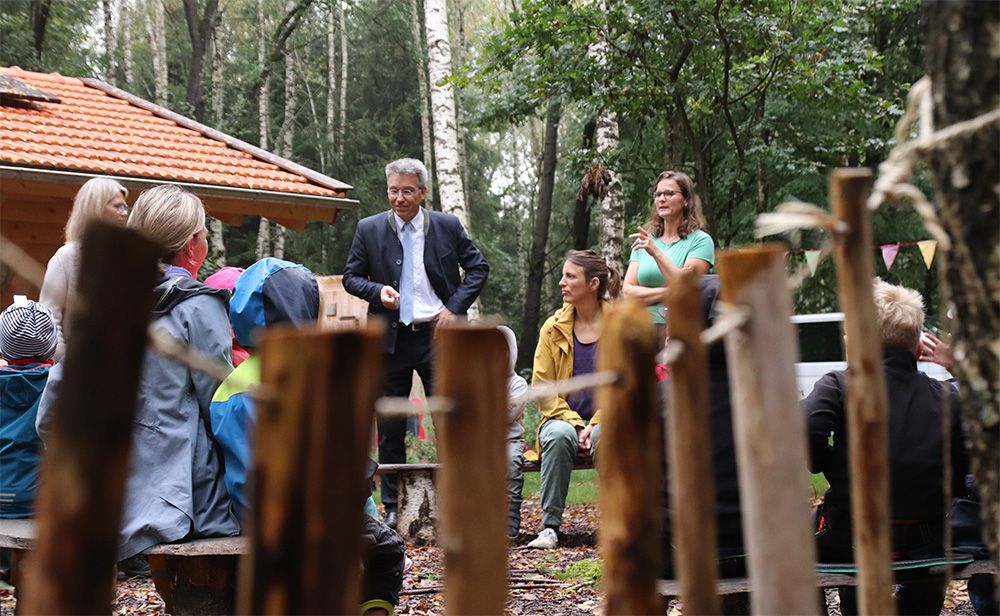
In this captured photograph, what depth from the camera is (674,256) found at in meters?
6.03

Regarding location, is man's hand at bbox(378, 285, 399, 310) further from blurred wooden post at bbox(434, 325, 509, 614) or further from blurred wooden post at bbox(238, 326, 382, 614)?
blurred wooden post at bbox(238, 326, 382, 614)

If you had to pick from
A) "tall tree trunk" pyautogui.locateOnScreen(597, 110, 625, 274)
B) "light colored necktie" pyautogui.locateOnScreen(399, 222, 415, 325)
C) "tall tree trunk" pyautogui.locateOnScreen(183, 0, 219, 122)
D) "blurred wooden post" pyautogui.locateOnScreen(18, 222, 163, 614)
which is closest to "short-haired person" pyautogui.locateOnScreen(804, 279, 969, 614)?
"blurred wooden post" pyautogui.locateOnScreen(18, 222, 163, 614)

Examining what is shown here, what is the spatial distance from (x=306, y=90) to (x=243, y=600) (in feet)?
90.7

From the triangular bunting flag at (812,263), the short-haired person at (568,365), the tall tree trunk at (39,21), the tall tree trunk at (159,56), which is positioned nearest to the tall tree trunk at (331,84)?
the tall tree trunk at (159,56)

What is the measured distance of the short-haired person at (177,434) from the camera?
10.5ft

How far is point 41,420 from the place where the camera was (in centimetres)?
348

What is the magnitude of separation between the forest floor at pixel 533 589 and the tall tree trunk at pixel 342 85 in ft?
68.5

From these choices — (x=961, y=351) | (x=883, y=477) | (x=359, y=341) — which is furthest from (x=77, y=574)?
(x=961, y=351)

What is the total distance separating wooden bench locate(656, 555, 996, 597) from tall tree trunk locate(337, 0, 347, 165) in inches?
927

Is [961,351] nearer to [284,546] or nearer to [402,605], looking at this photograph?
[284,546]

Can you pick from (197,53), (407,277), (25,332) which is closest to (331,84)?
(197,53)

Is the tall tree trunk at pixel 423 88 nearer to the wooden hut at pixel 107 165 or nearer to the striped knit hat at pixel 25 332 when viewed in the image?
the wooden hut at pixel 107 165

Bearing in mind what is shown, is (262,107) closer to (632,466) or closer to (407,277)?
(407,277)

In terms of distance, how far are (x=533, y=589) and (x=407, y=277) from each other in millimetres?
2151
